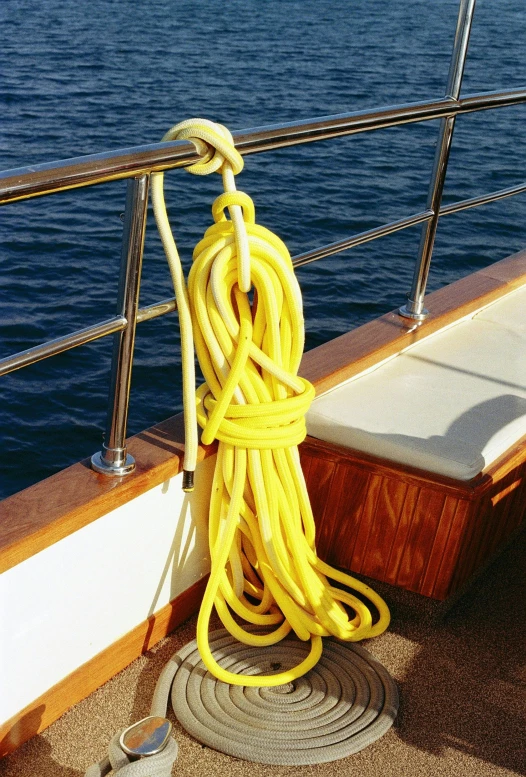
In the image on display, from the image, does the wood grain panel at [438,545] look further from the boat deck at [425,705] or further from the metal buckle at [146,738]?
the metal buckle at [146,738]

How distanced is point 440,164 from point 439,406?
2.05 feet

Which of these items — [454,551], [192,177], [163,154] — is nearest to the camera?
[163,154]

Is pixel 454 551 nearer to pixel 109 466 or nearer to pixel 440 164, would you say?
pixel 109 466

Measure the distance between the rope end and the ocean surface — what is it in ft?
14.8

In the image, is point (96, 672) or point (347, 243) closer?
point (96, 672)

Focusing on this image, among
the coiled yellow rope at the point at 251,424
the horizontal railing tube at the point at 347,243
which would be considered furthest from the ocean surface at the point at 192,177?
the coiled yellow rope at the point at 251,424

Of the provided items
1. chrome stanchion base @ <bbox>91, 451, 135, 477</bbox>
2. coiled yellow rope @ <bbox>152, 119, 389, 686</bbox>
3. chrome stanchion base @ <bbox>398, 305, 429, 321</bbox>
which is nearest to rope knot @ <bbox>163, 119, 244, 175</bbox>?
coiled yellow rope @ <bbox>152, 119, 389, 686</bbox>

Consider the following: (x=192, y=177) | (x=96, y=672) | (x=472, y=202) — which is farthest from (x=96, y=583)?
(x=192, y=177)

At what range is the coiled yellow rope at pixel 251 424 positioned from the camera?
1.60m

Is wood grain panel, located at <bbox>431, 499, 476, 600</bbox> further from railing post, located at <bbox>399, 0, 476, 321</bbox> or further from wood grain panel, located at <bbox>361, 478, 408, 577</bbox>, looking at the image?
railing post, located at <bbox>399, 0, 476, 321</bbox>

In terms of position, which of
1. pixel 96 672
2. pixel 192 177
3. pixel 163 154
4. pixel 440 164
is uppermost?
pixel 163 154

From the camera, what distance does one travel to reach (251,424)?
66.6 inches

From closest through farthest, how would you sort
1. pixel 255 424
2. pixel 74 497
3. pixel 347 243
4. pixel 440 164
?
pixel 74 497
pixel 255 424
pixel 347 243
pixel 440 164

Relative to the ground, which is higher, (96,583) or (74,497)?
(74,497)
